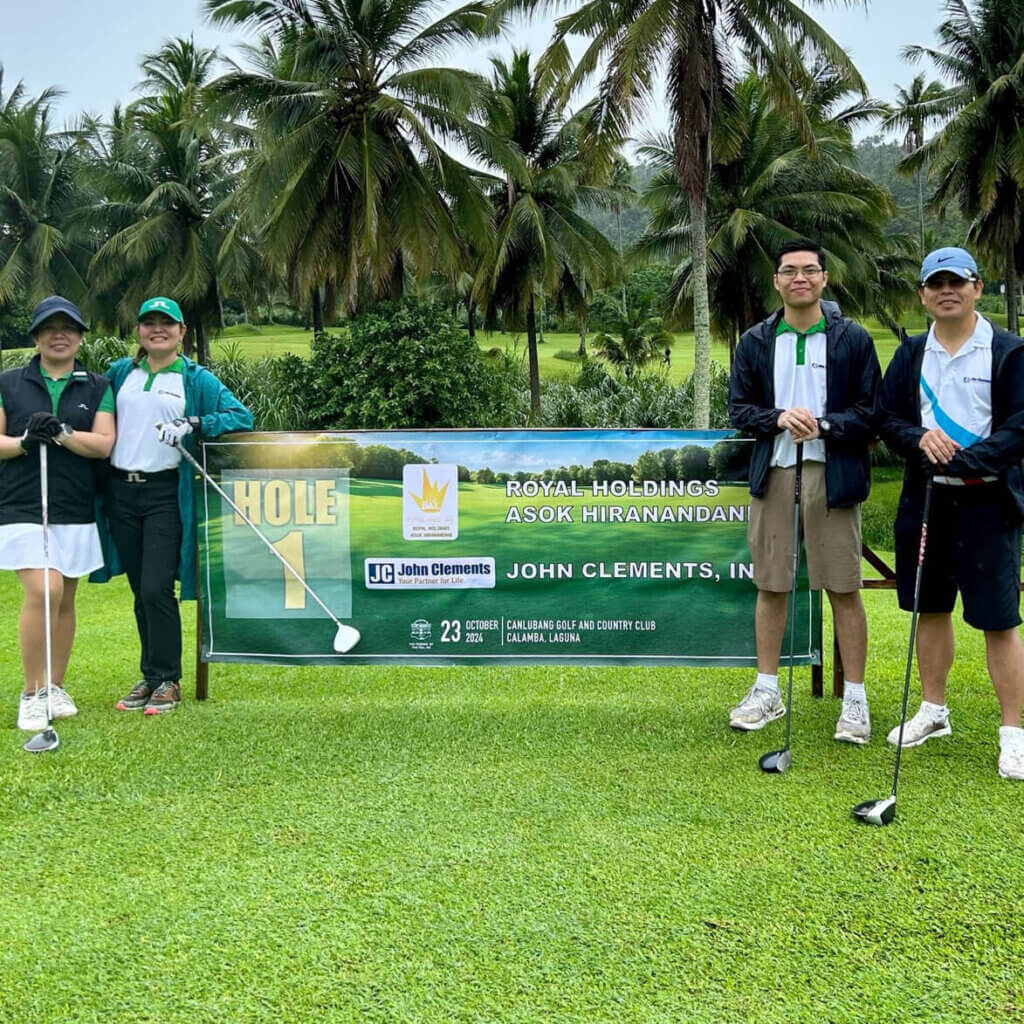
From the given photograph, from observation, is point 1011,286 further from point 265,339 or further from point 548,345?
point 265,339

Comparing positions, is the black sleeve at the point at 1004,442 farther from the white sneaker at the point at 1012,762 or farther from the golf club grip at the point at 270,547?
the golf club grip at the point at 270,547

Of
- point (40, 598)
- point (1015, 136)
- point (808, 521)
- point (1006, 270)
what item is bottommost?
point (40, 598)

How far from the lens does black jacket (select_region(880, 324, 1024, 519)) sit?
3.80 meters

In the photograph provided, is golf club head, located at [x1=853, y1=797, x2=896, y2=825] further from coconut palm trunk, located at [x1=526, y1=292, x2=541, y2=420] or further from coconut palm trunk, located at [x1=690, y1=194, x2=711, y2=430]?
coconut palm trunk, located at [x1=526, y1=292, x2=541, y2=420]

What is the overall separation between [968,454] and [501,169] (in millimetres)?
22893

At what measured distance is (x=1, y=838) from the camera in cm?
343

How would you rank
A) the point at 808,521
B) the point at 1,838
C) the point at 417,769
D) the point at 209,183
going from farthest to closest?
the point at 209,183
the point at 808,521
the point at 417,769
the point at 1,838

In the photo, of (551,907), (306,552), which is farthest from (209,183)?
(551,907)

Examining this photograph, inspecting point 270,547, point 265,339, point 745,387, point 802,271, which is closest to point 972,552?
point 745,387

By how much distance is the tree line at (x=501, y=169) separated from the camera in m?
21.6

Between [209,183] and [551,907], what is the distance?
130 ft

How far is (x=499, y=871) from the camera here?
3145mm

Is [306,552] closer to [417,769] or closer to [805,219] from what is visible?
[417,769]

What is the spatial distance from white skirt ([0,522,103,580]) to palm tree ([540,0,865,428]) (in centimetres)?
1724
